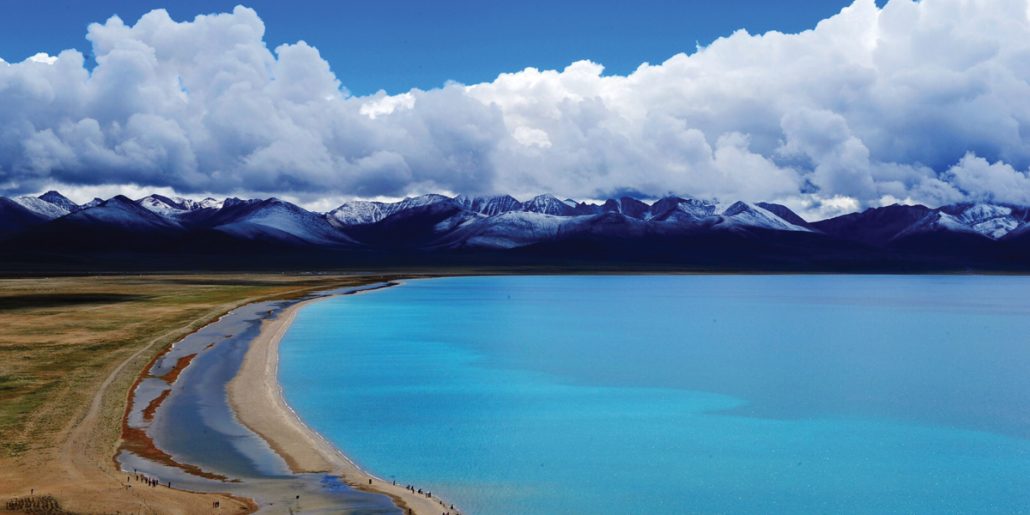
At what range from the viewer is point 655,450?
36500 millimetres

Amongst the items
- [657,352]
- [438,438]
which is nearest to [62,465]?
[438,438]

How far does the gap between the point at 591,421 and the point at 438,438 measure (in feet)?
26.4

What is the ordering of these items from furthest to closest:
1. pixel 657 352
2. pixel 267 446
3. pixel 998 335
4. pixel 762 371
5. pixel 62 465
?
1. pixel 998 335
2. pixel 657 352
3. pixel 762 371
4. pixel 267 446
5. pixel 62 465

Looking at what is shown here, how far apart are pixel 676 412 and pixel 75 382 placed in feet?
92.5

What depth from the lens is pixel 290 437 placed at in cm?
3566

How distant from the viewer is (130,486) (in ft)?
87.0

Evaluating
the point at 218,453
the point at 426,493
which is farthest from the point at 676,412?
the point at 218,453

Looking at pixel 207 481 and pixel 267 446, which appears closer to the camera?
pixel 207 481

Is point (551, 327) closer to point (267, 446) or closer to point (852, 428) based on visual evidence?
point (852, 428)

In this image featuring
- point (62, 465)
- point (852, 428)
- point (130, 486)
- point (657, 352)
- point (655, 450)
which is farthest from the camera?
point (657, 352)

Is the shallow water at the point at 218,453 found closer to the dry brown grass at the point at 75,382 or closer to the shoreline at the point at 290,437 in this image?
the shoreline at the point at 290,437

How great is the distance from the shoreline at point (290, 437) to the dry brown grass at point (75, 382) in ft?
15.5

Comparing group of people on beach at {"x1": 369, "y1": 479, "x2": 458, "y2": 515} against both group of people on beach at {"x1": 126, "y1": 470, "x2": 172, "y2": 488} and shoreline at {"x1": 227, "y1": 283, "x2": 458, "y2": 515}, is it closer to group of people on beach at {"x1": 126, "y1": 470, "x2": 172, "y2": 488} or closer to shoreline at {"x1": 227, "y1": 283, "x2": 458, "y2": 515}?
shoreline at {"x1": 227, "y1": 283, "x2": 458, "y2": 515}

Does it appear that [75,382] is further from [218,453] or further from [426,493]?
[426,493]
